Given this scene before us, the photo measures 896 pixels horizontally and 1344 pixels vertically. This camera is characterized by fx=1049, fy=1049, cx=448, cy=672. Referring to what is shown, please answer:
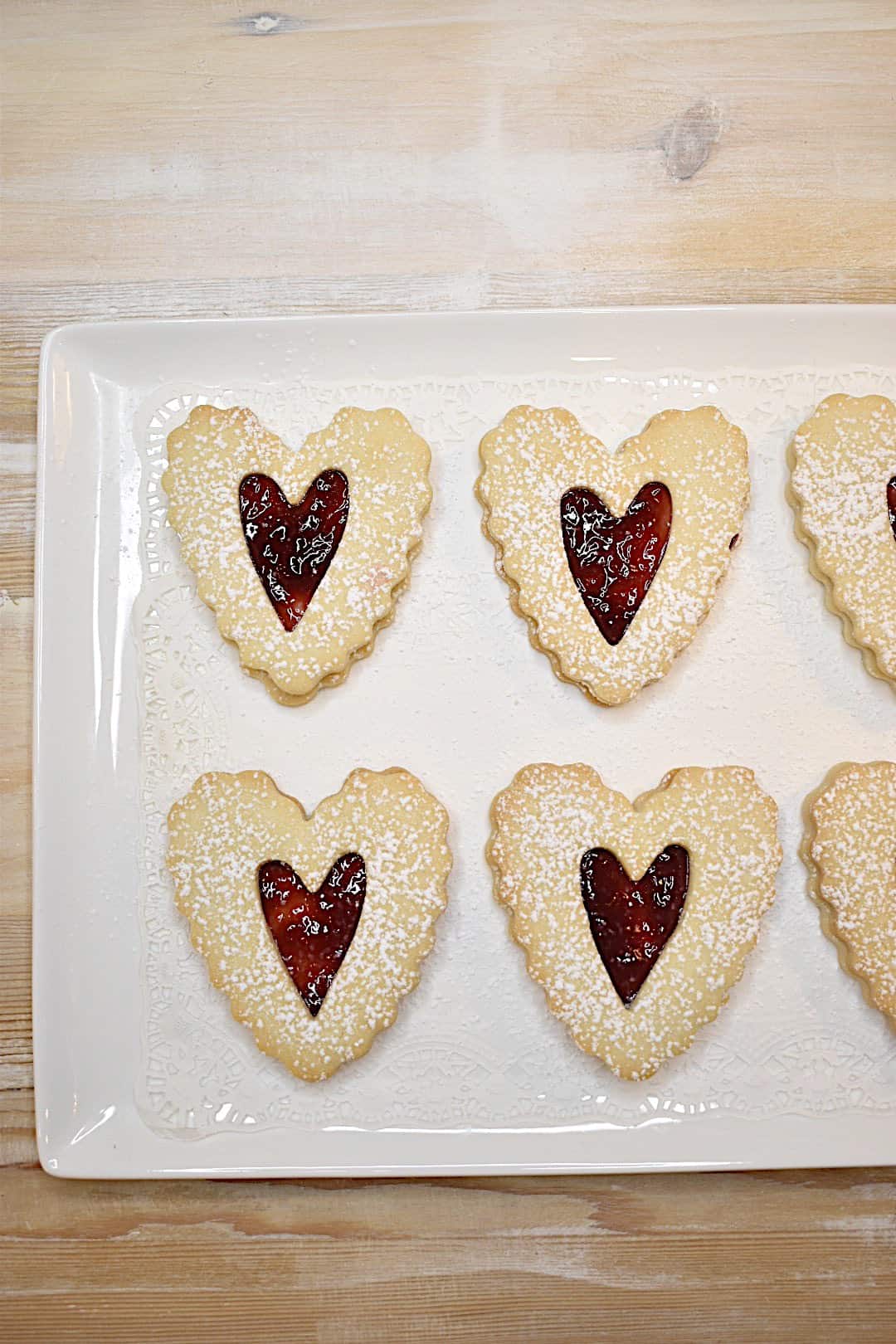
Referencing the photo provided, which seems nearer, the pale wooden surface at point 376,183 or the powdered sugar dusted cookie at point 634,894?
the powdered sugar dusted cookie at point 634,894

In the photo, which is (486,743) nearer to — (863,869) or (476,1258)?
(863,869)

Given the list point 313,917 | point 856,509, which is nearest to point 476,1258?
point 313,917

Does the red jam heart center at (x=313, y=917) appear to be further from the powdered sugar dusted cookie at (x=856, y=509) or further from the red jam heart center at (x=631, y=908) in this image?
the powdered sugar dusted cookie at (x=856, y=509)

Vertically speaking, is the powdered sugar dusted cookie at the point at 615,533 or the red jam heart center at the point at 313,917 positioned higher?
the powdered sugar dusted cookie at the point at 615,533

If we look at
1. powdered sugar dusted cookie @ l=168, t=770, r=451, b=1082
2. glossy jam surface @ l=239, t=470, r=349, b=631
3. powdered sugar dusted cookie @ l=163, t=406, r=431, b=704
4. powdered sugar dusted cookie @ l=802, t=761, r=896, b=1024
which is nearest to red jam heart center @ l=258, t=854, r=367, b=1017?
powdered sugar dusted cookie @ l=168, t=770, r=451, b=1082

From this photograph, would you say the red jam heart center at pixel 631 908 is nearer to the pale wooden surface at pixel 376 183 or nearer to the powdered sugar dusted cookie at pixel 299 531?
the pale wooden surface at pixel 376 183

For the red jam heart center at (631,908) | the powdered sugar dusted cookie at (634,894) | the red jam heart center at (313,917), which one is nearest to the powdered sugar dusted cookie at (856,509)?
the powdered sugar dusted cookie at (634,894)

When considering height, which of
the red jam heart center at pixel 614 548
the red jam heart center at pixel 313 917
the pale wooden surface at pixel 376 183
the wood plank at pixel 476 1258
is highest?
the pale wooden surface at pixel 376 183
